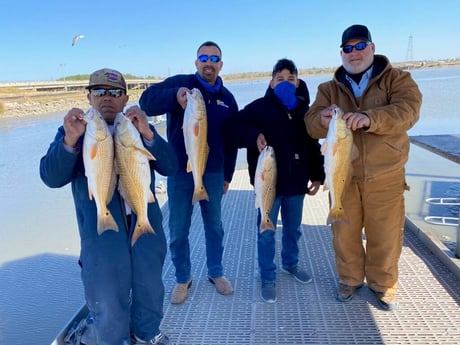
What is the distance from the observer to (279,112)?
136 inches

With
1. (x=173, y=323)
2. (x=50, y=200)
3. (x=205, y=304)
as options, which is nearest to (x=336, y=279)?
(x=205, y=304)

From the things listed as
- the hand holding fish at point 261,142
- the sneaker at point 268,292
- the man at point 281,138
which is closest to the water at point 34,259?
the sneaker at point 268,292

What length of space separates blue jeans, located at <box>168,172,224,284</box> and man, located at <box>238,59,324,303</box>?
0.40 meters

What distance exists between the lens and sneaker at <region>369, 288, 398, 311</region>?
126 inches

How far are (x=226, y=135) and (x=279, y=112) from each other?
53cm

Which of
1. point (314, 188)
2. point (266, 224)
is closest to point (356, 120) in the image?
point (314, 188)

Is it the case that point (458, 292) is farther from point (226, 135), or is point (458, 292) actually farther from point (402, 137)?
point (226, 135)

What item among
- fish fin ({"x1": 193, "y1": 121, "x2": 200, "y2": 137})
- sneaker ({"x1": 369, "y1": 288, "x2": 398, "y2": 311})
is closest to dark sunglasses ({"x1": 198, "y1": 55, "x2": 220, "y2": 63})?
fish fin ({"x1": 193, "y1": 121, "x2": 200, "y2": 137})

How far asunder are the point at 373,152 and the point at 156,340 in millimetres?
2215

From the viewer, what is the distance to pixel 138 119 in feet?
7.74

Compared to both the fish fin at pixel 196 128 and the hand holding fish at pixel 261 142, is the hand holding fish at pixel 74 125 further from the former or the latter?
the hand holding fish at pixel 261 142

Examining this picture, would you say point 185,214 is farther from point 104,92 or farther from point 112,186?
point 104,92

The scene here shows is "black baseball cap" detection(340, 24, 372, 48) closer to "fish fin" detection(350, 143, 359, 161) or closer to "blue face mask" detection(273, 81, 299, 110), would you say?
"blue face mask" detection(273, 81, 299, 110)

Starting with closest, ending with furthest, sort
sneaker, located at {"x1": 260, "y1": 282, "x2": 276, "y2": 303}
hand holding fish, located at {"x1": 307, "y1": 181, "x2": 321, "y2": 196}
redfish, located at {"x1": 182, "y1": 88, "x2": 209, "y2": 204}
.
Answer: redfish, located at {"x1": 182, "y1": 88, "x2": 209, "y2": 204}, sneaker, located at {"x1": 260, "y1": 282, "x2": 276, "y2": 303}, hand holding fish, located at {"x1": 307, "y1": 181, "x2": 321, "y2": 196}
